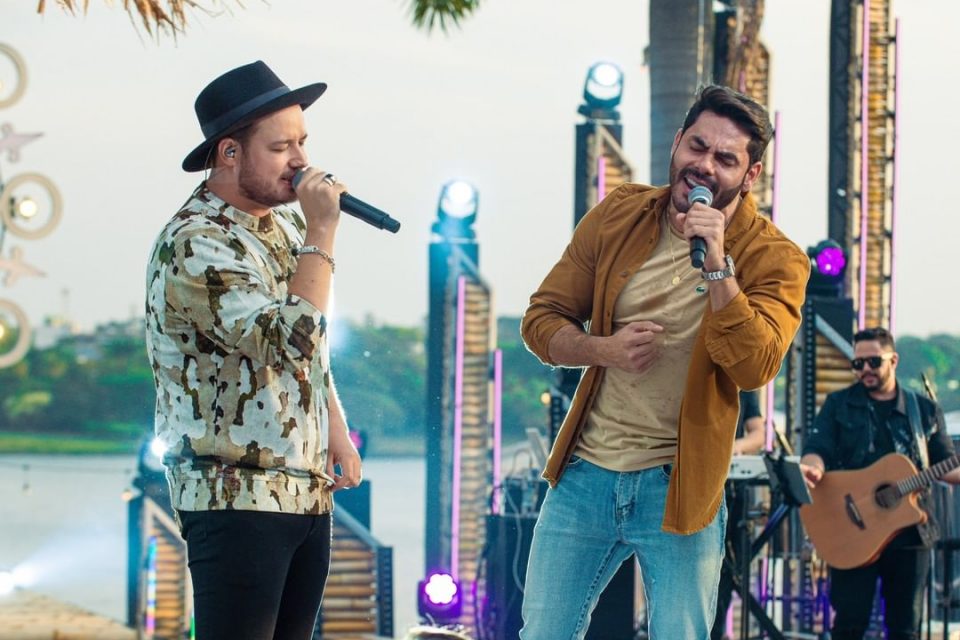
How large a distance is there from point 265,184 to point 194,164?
25 centimetres

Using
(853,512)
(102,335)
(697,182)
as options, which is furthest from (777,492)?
(102,335)

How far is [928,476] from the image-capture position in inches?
262

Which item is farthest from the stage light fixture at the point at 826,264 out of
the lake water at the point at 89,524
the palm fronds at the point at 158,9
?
the lake water at the point at 89,524

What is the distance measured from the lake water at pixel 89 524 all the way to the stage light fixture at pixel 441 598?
417cm

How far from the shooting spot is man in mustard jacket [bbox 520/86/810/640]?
305 centimetres

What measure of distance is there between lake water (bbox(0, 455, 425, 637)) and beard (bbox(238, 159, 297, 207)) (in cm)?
902

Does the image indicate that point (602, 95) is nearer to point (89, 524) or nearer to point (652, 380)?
point (652, 380)

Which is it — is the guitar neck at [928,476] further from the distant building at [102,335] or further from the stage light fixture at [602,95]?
the distant building at [102,335]

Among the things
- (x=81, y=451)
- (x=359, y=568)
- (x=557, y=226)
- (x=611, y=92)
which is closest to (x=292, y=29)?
(x=557, y=226)

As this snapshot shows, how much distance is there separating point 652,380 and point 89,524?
64.2 feet

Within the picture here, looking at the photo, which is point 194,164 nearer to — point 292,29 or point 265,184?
point 265,184

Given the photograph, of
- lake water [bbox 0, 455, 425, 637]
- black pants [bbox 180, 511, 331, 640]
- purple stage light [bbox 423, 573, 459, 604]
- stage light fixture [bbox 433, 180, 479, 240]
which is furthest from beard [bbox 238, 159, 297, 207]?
lake water [bbox 0, 455, 425, 637]

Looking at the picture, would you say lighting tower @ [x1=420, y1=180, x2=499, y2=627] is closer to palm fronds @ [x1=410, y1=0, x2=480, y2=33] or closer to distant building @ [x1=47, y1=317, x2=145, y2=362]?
palm fronds @ [x1=410, y1=0, x2=480, y2=33]

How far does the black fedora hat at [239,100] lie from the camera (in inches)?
115
